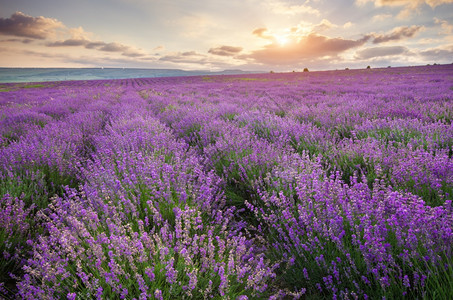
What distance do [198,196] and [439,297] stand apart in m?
Result: 1.70

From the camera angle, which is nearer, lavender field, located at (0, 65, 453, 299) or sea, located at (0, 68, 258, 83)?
lavender field, located at (0, 65, 453, 299)

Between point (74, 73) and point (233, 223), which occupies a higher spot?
point (74, 73)

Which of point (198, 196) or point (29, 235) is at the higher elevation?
point (198, 196)

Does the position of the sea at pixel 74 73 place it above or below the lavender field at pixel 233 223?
above

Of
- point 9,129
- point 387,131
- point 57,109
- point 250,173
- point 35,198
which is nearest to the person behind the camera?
point 35,198

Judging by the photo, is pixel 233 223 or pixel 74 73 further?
pixel 74 73

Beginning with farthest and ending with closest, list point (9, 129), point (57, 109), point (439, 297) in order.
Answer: point (57, 109) → point (9, 129) → point (439, 297)

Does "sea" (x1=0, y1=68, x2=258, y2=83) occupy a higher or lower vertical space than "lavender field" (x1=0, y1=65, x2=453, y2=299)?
higher

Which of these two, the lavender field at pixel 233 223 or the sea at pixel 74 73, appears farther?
the sea at pixel 74 73

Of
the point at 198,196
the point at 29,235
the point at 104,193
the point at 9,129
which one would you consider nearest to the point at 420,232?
the point at 198,196

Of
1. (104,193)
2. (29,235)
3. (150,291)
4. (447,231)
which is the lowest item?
(29,235)

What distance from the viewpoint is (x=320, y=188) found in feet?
6.09

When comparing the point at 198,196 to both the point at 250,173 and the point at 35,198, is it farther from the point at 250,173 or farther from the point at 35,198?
the point at 35,198

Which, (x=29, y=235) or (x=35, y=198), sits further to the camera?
(x=35, y=198)
